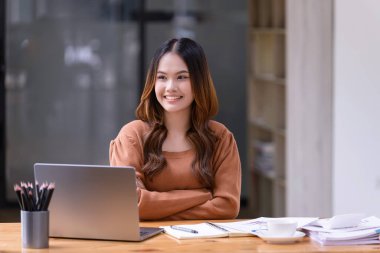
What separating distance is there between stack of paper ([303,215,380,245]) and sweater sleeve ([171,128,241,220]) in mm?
422

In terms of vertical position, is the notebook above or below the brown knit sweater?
below

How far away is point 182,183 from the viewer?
358 centimetres

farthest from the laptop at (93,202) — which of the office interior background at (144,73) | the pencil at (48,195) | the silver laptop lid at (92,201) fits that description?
the office interior background at (144,73)

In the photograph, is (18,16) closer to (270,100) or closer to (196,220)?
(270,100)

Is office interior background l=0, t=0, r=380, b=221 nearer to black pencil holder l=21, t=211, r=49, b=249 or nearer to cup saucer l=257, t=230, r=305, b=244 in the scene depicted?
cup saucer l=257, t=230, r=305, b=244

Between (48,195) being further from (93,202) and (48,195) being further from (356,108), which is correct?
(356,108)

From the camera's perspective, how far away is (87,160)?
7371 millimetres

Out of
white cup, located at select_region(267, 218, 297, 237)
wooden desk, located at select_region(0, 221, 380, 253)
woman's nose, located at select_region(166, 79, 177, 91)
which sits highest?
woman's nose, located at select_region(166, 79, 177, 91)

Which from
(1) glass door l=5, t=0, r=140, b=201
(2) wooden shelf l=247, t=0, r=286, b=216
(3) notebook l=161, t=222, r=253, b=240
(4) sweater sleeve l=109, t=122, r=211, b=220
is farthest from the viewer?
(2) wooden shelf l=247, t=0, r=286, b=216

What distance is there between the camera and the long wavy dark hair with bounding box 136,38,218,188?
3570 millimetres

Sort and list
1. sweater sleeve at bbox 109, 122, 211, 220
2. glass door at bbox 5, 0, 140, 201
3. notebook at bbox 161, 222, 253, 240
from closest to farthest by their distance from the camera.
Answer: notebook at bbox 161, 222, 253, 240 < sweater sleeve at bbox 109, 122, 211, 220 < glass door at bbox 5, 0, 140, 201

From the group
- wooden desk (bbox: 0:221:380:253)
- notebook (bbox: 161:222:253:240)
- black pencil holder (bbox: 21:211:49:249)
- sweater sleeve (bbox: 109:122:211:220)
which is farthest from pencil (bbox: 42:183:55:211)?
sweater sleeve (bbox: 109:122:211:220)

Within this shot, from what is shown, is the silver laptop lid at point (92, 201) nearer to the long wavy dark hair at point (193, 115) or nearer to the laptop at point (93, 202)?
the laptop at point (93, 202)

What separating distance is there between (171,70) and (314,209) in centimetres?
302
